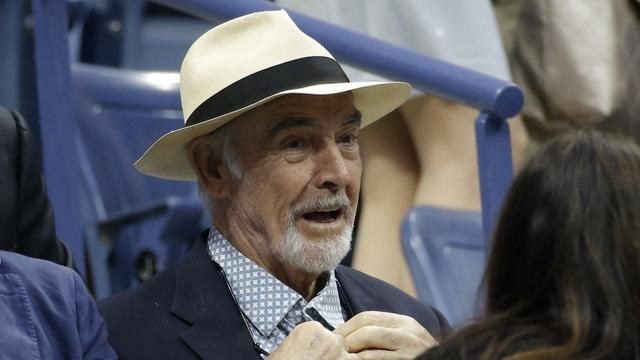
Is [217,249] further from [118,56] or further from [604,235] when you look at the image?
[118,56]

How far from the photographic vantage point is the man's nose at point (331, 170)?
3.51 meters

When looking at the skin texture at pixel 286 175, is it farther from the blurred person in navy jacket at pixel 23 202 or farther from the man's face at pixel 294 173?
the blurred person in navy jacket at pixel 23 202

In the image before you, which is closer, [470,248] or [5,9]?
[470,248]

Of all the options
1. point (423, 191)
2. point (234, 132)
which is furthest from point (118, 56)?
point (234, 132)

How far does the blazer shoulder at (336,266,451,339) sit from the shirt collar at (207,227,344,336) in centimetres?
9

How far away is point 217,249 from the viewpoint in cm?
353

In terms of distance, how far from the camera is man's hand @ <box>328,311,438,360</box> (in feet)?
10.3

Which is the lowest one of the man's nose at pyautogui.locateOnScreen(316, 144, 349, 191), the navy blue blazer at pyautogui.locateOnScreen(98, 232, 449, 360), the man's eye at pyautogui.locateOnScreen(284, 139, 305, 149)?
the navy blue blazer at pyautogui.locateOnScreen(98, 232, 449, 360)

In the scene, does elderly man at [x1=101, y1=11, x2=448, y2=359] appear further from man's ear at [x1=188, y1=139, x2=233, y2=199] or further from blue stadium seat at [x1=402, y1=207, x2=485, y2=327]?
blue stadium seat at [x1=402, y1=207, x2=485, y2=327]

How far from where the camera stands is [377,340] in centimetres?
315

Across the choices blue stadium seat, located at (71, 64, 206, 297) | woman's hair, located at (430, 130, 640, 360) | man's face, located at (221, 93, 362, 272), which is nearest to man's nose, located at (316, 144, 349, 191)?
man's face, located at (221, 93, 362, 272)

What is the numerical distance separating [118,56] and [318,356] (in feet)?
13.5

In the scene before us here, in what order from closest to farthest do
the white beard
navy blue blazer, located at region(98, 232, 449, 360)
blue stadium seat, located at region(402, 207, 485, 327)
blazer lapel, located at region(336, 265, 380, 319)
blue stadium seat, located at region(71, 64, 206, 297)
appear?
1. navy blue blazer, located at region(98, 232, 449, 360)
2. the white beard
3. blazer lapel, located at region(336, 265, 380, 319)
4. blue stadium seat, located at region(402, 207, 485, 327)
5. blue stadium seat, located at region(71, 64, 206, 297)

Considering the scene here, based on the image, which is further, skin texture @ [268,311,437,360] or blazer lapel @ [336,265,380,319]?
blazer lapel @ [336,265,380,319]
